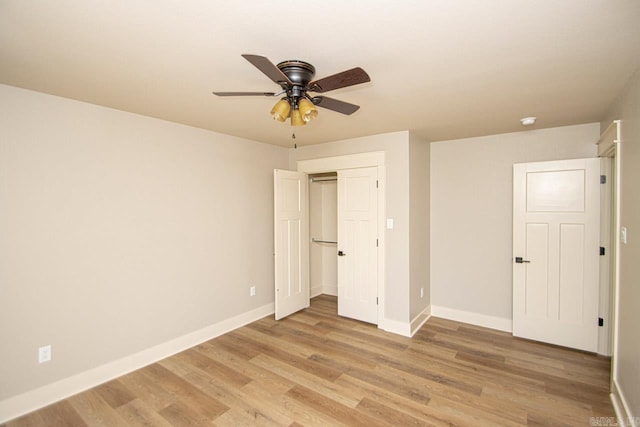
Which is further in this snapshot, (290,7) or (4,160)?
(4,160)

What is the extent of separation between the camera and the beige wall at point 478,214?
371 cm

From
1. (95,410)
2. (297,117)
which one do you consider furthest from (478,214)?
(95,410)

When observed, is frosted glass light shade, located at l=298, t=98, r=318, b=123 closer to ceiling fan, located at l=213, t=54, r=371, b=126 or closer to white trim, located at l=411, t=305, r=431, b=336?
ceiling fan, located at l=213, t=54, r=371, b=126

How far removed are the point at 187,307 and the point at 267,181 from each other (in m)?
1.98

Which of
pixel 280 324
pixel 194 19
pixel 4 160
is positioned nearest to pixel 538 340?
pixel 280 324

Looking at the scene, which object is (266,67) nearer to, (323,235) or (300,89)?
(300,89)

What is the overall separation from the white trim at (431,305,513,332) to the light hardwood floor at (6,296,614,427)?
32 centimetres

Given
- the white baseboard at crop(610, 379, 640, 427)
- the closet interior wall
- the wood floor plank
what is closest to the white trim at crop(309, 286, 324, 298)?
the closet interior wall

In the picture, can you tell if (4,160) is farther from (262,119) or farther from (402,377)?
(402,377)

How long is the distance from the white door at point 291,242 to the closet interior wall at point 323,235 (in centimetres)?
72

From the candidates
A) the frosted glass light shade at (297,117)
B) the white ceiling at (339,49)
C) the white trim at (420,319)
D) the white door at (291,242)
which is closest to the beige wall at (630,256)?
the white ceiling at (339,49)

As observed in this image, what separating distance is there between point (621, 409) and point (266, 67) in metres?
3.37

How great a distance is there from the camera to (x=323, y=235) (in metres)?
5.45

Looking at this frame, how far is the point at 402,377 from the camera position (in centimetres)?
280
